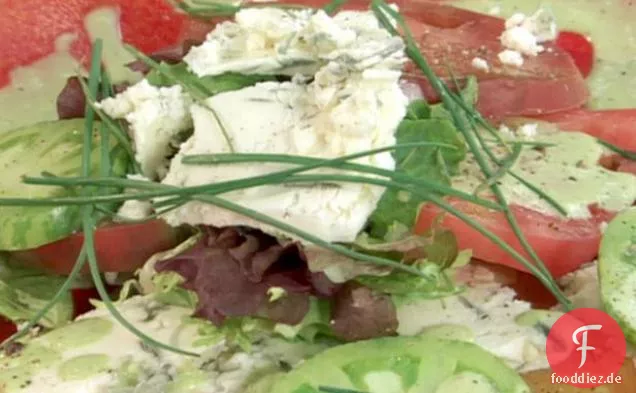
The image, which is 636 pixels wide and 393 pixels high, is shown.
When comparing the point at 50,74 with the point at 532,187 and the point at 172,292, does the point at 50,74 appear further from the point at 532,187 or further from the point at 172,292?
the point at 532,187

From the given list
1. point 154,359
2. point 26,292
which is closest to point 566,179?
point 154,359

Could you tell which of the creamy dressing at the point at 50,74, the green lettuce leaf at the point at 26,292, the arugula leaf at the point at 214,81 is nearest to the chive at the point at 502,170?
the arugula leaf at the point at 214,81

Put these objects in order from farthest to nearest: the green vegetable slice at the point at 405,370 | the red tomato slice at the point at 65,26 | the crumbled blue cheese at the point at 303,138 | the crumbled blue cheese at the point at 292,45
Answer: the red tomato slice at the point at 65,26
the crumbled blue cheese at the point at 292,45
the crumbled blue cheese at the point at 303,138
the green vegetable slice at the point at 405,370

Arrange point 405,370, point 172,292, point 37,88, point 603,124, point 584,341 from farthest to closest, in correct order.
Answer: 1. point 37,88
2. point 603,124
3. point 172,292
4. point 584,341
5. point 405,370

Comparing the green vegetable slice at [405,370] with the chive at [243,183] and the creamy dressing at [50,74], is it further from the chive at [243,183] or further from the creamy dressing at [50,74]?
the creamy dressing at [50,74]

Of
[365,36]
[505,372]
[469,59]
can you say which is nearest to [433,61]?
[469,59]
